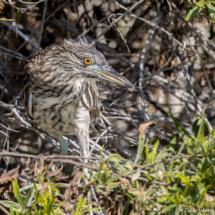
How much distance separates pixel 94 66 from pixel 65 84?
0.29 m

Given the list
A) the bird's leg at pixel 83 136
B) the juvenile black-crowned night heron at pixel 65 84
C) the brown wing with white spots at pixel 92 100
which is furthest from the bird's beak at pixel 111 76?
the bird's leg at pixel 83 136

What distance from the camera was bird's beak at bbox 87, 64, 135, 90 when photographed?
105 inches

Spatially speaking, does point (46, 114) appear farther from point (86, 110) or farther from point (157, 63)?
point (157, 63)

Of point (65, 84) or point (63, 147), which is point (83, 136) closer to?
point (63, 147)

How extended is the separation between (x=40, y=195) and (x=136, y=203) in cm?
48

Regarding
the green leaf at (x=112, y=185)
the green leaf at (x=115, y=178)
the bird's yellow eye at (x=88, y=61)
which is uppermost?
the bird's yellow eye at (x=88, y=61)

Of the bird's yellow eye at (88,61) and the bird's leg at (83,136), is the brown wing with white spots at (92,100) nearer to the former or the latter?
the bird's leg at (83,136)

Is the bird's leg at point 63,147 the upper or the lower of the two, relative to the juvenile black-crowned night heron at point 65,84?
lower

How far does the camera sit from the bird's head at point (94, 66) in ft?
8.74

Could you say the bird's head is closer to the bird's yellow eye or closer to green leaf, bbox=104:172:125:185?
the bird's yellow eye

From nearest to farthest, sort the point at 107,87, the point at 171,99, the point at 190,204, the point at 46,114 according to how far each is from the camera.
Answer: the point at 190,204, the point at 46,114, the point at 107,87, the point at 171,99

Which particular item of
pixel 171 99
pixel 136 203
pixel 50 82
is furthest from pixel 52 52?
pixel 171 99

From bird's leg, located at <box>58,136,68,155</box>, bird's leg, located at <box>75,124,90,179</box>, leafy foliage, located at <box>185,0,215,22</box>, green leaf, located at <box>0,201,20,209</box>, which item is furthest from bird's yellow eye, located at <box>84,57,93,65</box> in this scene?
green leaf, located at <box>0,201,20,209</box>

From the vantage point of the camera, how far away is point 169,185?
60.2 inches
